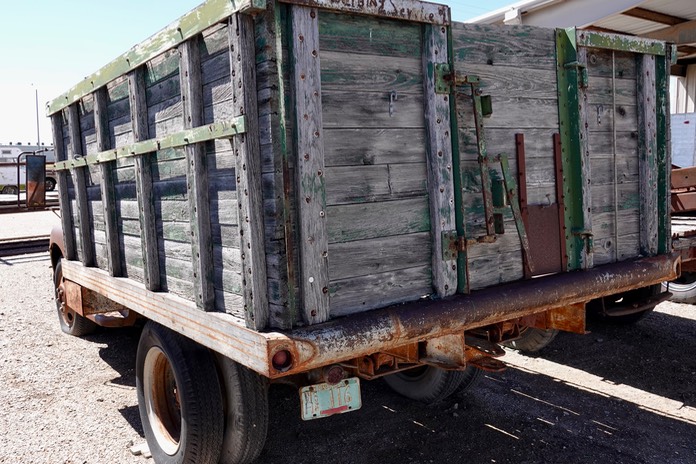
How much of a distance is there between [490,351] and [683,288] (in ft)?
12.3

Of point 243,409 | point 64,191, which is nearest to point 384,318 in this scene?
point 243,409

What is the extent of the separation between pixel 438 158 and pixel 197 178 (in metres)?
1.13

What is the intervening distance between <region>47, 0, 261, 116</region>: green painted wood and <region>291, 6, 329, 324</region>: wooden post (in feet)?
0.79

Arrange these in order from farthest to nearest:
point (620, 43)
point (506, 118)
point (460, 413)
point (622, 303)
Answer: point (622, 303), point (460, 413), point (620, 43), point (506, 118)

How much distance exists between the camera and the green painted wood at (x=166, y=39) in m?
2.50

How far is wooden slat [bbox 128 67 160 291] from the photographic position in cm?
339

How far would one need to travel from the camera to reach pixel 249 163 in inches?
97.4

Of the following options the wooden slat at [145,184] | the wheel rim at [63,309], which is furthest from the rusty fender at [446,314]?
the wheel rim at [63,309]

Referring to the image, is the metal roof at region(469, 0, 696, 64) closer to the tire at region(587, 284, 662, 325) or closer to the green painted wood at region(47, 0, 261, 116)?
the tire at region(587, 284, 662, 325)

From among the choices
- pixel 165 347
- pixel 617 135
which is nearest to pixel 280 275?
pixel 165 347

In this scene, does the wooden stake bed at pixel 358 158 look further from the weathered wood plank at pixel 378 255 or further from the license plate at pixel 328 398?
the license plate at pixel 328 398

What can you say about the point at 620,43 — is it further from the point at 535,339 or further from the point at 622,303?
the point at 622,303

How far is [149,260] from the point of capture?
3.41 meters

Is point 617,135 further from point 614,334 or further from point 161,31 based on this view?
point 614,334
